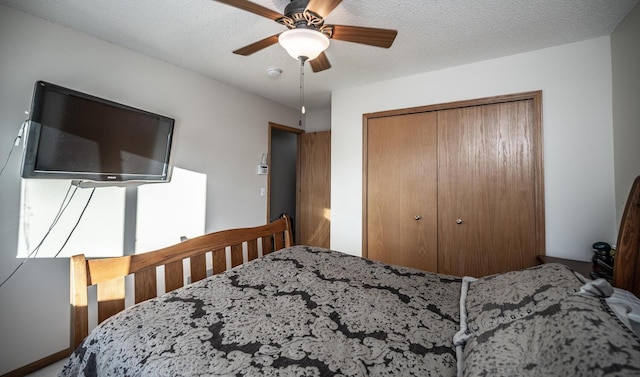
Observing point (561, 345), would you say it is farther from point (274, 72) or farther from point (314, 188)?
point (314, 188)

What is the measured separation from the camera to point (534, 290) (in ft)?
3.25

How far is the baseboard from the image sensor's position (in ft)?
5.71

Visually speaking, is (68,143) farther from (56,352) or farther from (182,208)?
(56,352)

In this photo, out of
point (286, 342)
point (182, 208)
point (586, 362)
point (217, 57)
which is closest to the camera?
point (586, 362)

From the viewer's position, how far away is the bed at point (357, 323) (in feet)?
2.27

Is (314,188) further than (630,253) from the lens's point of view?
Yes

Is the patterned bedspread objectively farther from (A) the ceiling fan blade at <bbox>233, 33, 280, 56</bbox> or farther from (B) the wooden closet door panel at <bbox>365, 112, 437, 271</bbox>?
(A) the ceiling fan blade at <bbox>233, 33, 280, 56</bbox>

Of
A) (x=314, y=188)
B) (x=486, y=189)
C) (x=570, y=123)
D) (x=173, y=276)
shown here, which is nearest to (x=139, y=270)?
(x=173, y=276)

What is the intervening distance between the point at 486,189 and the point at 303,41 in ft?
6.79

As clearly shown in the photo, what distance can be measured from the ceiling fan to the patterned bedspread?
132 cm

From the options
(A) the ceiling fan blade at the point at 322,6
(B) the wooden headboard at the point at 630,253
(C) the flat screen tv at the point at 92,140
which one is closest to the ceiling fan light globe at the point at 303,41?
(A) the ceiling fan blade at the point at 322,6

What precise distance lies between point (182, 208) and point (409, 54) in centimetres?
260

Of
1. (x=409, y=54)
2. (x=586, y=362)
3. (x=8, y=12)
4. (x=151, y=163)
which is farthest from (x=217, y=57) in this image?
(x=586, y=362)

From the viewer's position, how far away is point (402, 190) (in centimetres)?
285
